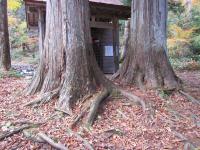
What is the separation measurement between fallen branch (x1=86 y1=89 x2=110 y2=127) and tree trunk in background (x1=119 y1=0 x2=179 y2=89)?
1.41 m

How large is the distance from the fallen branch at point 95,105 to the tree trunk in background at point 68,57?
221mm

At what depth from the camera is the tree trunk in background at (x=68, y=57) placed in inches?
231

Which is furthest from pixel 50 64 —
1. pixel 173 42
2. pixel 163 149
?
pixel 173 42

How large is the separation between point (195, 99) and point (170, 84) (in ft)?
2.24

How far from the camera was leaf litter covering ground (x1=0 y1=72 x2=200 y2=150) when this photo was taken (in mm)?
4738

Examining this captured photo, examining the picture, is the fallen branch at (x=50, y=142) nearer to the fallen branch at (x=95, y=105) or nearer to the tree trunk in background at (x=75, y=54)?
the fallen branch at (x=95, y=105)

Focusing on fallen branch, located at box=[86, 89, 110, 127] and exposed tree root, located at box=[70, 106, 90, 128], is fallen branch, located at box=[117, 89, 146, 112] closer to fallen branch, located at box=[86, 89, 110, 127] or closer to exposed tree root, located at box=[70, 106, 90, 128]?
fallen branch, located at box=[86, 89, 110, 127]

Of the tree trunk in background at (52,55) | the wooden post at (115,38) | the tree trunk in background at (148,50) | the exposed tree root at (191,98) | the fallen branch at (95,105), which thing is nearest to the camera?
the fallen branch at (95,105)

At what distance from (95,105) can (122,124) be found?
0.62 m

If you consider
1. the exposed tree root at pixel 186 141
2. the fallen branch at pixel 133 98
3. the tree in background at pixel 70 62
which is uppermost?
the tree in background at pixel 70 62

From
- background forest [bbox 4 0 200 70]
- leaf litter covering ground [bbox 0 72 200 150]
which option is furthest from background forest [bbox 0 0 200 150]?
background forest [bbox 4 0 200 70]

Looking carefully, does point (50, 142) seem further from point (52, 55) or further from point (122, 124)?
point (52, 55)

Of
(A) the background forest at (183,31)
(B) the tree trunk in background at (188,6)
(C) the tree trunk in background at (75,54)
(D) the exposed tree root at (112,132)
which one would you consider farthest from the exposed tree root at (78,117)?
(B) the tree trunk in background at (188,6)

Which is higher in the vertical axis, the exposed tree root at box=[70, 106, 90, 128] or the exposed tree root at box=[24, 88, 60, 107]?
the exposed tree root at box=[24, 88, 60, 107]
